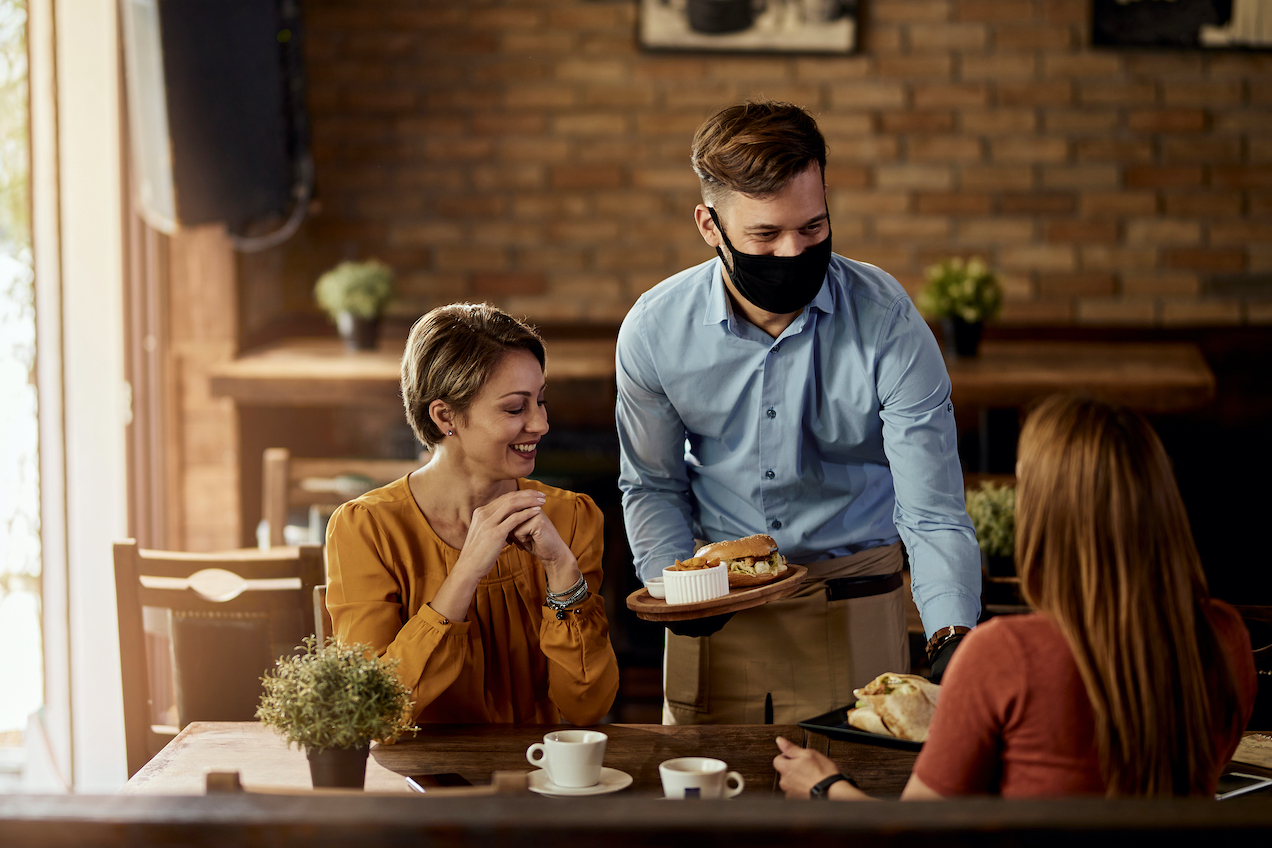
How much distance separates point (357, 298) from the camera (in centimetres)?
400

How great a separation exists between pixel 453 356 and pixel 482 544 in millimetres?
328

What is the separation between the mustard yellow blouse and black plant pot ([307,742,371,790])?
0.30 metres

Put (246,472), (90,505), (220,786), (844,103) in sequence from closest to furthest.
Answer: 1. (220,786)
2. (90,505)
3. (246,472)
4. (844,103)

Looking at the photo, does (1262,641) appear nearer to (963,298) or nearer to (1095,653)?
(1095,653)

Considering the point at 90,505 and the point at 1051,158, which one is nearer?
the point at 90,505

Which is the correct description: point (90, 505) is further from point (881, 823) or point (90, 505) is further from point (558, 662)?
point (881, 823)

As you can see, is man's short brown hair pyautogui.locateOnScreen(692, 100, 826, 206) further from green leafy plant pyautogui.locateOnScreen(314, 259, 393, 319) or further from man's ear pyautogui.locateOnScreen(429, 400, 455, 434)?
green leafy plant pyautogui.locateOnScreen(314, 259, 393, 319)

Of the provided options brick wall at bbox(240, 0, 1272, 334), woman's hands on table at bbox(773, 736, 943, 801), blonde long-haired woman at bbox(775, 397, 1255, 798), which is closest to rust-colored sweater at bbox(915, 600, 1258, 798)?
blonde long-haired woman at bbox(775, 397, 1255, 798)

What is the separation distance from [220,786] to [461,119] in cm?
376

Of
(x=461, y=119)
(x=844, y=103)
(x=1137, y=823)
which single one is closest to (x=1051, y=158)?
(x=844, y=103)

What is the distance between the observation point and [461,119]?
4.46 m

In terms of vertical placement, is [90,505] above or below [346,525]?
below

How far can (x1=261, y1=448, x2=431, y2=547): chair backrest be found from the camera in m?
2.94

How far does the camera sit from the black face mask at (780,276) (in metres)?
1.77
